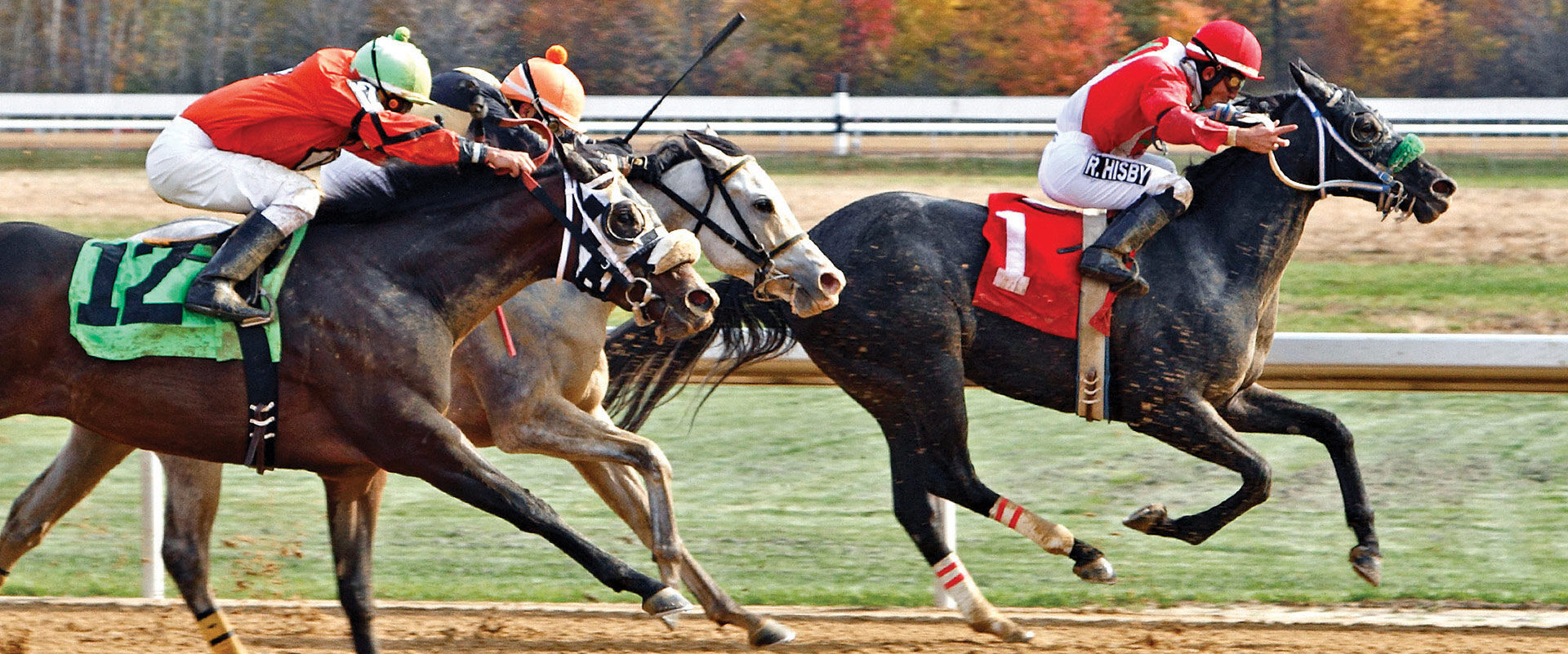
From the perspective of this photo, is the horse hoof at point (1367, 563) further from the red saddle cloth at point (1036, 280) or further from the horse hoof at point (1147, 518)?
the red saddle cloth at point (1036, 280)

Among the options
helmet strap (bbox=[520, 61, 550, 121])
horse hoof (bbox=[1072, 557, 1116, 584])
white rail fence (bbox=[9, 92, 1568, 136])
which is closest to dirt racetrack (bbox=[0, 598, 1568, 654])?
horse hoof (bbox=[1072, 557, 1116, 584])

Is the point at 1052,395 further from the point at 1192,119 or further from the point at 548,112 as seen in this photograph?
the point at 548,112

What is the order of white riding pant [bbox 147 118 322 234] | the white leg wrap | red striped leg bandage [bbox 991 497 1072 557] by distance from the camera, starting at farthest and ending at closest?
red striped leg bandage [bbox 991 497 1072 557] → the white leg wrap → white riding pant [bbox 147 118 322 234]

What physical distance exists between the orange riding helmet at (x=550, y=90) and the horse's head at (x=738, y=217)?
1.64 ft

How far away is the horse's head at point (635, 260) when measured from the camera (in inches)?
167

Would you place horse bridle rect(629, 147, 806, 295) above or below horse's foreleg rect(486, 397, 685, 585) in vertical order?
above

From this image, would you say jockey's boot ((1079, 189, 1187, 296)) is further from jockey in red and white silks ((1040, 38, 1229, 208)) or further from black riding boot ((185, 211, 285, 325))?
black riding boot ((185, 211, 285, 325))

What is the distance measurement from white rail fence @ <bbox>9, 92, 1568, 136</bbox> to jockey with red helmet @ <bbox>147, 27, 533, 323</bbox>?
32.9ft

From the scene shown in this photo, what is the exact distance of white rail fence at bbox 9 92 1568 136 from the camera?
15.1 metres

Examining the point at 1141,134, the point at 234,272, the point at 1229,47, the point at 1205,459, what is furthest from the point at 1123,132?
the point at 234,272

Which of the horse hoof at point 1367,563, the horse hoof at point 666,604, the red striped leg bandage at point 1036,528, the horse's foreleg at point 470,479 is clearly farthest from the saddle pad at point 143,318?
the horse hoof at point 1367,563

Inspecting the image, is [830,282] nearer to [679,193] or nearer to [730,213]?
[730,213]

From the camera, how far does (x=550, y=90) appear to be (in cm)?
555

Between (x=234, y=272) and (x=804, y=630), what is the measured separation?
80.7 inches
